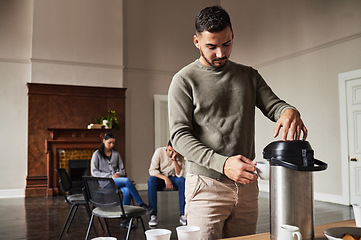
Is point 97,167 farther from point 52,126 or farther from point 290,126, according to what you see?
point 290,126

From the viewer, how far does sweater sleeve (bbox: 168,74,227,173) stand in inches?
50.2

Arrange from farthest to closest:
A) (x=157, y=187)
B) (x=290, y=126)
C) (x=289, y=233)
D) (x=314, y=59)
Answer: (x=314, y=59), (x=157, y=187), (x=290, y=126), (x=289, y=233)

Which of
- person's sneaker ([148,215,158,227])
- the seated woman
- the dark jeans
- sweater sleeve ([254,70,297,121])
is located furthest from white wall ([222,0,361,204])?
sweater sleeve ([254,70,297,121])

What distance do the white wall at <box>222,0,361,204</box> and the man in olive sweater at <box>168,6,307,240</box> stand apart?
5.51m

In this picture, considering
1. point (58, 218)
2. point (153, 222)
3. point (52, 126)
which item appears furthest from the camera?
point (52, 126)

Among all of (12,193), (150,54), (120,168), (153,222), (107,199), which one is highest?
(150,54)

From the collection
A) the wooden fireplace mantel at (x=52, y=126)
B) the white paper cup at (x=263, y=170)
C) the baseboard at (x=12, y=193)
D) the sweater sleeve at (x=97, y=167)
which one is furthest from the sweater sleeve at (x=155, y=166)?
the baseboard at (x=12, y=193)

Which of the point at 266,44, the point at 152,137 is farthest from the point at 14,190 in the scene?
the point at 266,44

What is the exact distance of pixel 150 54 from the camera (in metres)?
9.48

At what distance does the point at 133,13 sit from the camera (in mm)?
9352

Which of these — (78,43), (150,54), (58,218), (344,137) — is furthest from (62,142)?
(344,137)

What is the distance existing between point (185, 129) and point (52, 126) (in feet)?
24.6

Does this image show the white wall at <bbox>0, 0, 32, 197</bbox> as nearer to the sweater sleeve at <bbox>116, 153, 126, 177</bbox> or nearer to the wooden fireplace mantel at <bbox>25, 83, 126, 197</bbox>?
the wooden fireplace mantel at <bbox>25, 83, 126, 197</bbox>

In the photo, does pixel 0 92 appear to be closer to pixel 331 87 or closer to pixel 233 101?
pixel 331 87
